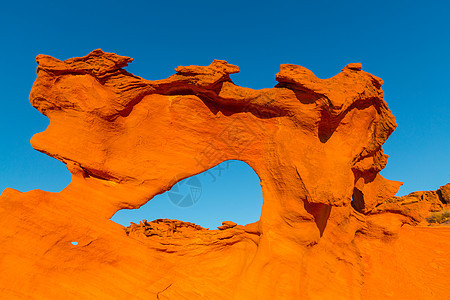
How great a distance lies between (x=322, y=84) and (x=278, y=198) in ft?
12.3

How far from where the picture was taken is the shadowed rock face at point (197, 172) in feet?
26.9

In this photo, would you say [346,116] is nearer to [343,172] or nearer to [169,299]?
[343,172]

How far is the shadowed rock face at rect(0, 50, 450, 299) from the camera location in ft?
26.9

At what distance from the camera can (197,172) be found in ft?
31.5

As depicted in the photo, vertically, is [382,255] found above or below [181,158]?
below

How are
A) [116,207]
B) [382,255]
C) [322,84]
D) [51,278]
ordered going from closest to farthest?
[51,278]
[116,207]
[322,84]
[382,255]

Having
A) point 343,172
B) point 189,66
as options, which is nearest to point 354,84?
point 343,172

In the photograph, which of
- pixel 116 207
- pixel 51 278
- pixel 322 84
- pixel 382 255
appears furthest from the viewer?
pixel 382 255

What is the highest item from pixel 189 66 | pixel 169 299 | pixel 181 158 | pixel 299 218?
pixel 189 66

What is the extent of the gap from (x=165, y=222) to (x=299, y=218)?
13.9 feet

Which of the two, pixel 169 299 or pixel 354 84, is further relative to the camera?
pixel 354 84

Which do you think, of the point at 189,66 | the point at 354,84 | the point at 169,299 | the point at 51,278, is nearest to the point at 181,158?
the point at 189,66

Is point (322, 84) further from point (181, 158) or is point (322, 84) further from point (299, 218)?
point (181, 158)

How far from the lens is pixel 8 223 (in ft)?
25.0
